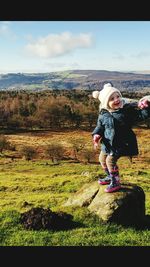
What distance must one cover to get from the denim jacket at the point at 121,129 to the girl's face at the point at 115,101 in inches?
6.9

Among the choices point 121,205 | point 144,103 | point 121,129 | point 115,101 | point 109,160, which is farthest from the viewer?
point 121,205

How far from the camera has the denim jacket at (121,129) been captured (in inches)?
364

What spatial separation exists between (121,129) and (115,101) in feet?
2.19

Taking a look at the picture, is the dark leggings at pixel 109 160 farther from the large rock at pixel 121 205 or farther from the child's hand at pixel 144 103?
the child's hand at pixel 144 103

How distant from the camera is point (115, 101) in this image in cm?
915

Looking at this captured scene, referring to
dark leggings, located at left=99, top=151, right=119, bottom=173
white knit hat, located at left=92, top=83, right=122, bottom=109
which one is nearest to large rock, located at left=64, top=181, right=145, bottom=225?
dark leggings, located at left=99, top=151, right=119, bottom=173

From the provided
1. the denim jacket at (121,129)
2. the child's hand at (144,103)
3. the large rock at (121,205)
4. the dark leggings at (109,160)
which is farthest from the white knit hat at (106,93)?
the large rock at (121,205)

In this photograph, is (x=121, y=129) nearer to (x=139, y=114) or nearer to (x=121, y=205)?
(x=139, y=114)

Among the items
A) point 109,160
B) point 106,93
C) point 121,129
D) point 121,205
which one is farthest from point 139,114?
point 121,205

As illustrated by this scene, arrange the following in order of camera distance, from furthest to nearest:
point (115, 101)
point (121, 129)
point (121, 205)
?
point (121, 205), point (121, 129), point (115, 101)

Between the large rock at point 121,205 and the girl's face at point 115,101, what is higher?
the girl's face at point 115,101
